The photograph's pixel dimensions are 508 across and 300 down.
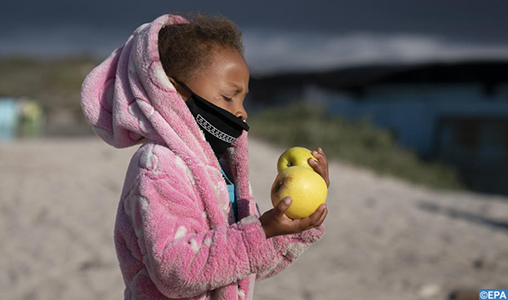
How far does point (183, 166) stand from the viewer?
4.58 ft

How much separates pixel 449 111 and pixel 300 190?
13.9 m

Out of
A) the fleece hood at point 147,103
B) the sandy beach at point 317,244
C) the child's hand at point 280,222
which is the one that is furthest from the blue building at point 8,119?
the child's hand at point 280,222

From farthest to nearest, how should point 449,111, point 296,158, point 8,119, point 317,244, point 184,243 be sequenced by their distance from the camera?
point 449,111 → point 8,119 → point 317,244 → point 296,158 → point 184,243

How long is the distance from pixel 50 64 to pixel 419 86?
3639 centimetres

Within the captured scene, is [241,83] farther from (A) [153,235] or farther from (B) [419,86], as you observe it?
(B) [419,86]

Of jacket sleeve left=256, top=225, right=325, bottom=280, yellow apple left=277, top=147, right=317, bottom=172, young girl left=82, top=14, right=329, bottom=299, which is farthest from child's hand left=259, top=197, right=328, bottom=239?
yellow apple left=277, top=147, right=317, bottom=172

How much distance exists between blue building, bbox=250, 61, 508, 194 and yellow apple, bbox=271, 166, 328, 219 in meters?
12.8

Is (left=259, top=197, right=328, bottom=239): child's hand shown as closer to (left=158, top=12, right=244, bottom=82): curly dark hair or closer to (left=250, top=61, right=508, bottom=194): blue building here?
(left=158, top=12, right=244, bottom=82): curly dark hair

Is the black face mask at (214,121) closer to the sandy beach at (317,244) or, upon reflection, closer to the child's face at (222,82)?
the child's face at (222,82)

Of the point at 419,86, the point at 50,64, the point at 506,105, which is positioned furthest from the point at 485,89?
the point at 50,64

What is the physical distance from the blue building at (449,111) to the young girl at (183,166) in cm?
1291

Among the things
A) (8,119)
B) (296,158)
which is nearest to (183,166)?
(296,158)

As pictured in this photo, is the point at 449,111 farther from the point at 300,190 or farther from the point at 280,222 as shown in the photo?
the point at 280,222

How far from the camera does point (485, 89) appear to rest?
44.4 feet
